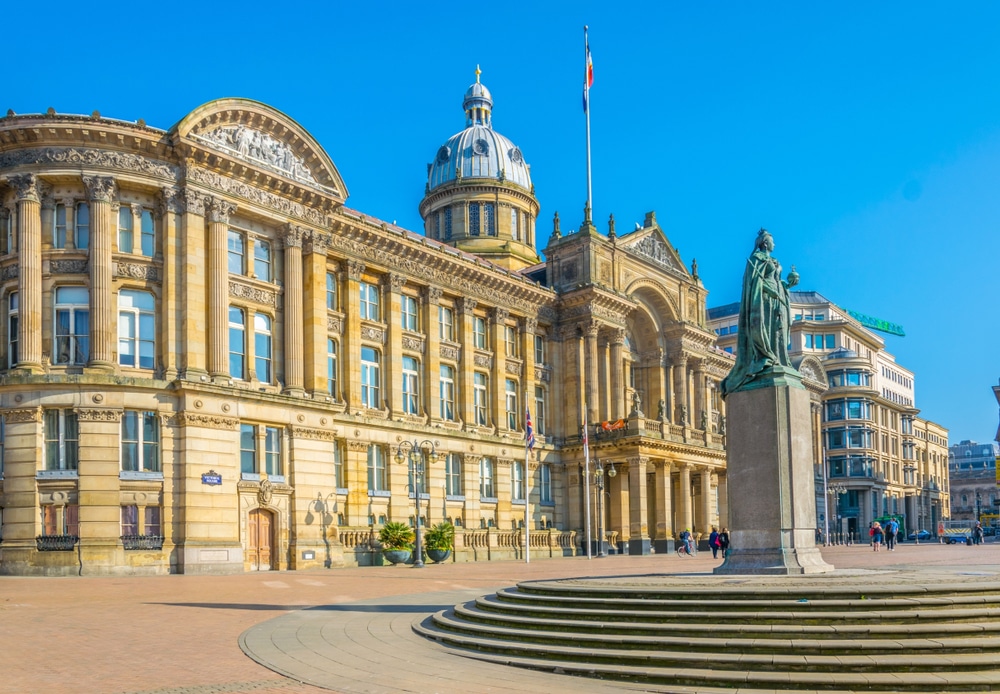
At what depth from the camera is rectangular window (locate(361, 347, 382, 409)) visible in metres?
52.2

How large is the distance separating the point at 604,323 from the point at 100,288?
3536cm

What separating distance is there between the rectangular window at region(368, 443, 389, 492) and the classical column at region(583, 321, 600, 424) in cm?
1767

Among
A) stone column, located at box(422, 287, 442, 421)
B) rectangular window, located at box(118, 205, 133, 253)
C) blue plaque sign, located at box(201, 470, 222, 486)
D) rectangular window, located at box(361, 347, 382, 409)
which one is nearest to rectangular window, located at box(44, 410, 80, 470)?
blue plaque sign, located at box(201, 470, 222, 486)

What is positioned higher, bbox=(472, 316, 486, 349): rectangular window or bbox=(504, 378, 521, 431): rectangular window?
bbox=(472, 316, 486, 349): rectangular window

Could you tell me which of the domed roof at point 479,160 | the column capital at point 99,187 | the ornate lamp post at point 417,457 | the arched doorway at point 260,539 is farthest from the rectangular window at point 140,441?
the domed roof at point 479,160

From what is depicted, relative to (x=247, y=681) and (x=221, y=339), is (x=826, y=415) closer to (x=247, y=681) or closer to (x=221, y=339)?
(x=221, y=339)

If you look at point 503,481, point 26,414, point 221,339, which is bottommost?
point 503,481

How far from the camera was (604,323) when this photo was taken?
215 ft

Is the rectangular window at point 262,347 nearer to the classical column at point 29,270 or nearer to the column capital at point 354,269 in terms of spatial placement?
the column capital at point 354,269

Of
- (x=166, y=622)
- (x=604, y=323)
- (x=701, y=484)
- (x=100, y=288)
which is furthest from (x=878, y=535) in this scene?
(x=166, y=622)

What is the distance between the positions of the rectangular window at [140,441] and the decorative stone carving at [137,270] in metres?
5.69

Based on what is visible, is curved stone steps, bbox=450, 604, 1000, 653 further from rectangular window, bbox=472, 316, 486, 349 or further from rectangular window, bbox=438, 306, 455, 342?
rectangular window, bbox=472, 316, 486, 349

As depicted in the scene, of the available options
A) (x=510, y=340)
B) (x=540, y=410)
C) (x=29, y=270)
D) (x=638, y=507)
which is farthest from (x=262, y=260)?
(x=638, y=507)

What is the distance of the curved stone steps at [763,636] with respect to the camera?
12836mm
